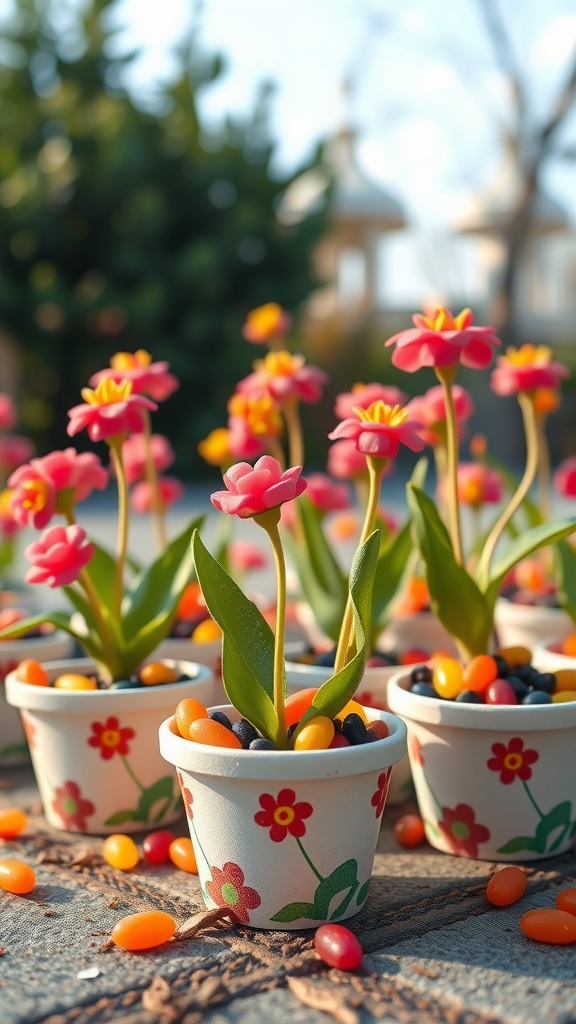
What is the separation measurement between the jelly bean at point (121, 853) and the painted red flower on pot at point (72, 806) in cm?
17

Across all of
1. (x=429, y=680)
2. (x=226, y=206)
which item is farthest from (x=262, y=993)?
(x=226, y=206)

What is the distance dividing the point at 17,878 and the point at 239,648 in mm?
557

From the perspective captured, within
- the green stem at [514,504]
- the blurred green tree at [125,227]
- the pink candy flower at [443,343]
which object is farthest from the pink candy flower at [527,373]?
the blurred green tree at [125,227]

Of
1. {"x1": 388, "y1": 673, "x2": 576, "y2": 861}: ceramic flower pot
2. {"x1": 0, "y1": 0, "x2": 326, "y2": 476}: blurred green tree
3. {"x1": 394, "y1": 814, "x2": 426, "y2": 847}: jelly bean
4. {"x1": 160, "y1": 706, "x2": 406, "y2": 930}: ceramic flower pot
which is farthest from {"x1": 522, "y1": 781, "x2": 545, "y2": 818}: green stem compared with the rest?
{"x1": 0, "y1": 0, "x2": 326, "y2": 476}: blurred green tree

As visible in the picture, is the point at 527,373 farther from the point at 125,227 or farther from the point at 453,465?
the point at 125,227

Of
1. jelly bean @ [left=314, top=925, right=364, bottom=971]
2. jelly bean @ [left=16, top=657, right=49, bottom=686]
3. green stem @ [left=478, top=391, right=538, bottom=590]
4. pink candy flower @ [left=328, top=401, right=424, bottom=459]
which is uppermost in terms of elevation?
pink candy flower @ [left=328, top=401, right=424, bottom=459]

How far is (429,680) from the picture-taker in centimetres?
225

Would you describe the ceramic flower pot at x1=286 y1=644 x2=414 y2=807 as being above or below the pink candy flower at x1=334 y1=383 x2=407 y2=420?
Answer: below

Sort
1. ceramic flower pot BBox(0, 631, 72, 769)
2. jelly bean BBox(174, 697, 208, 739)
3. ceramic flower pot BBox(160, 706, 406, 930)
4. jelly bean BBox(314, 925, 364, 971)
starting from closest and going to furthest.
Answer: jelly bean BBox(314, 925, 364, 971), ceramic flower pot BBox(160, 706, 406, 930), jelly bean BBox(174, 697, 208, 739), ceramic flower pot BBox(0, 631, 72, 769)

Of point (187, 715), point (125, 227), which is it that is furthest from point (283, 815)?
point (125, 227)

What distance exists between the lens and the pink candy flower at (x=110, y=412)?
86.8 inches

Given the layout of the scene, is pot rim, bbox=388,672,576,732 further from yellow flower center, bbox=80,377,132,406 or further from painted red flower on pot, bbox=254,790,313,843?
yellow flower center, bbox=80,377,132,406

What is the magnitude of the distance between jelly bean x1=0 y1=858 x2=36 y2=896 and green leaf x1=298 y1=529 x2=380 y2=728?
555mm

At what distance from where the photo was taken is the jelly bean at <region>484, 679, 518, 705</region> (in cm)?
210
